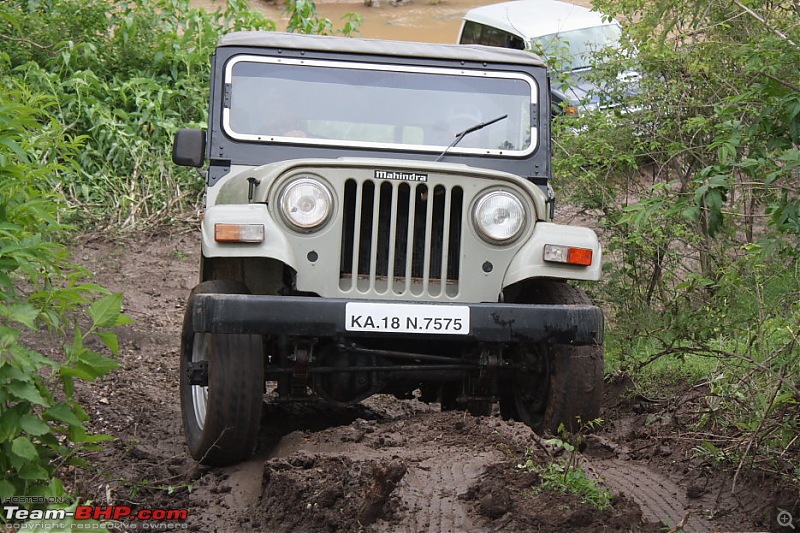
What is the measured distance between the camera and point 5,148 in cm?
441

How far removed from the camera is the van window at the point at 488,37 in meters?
14.2

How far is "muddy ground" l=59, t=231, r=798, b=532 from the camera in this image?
4.09 m

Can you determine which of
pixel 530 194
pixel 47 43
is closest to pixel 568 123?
pixel 530 194

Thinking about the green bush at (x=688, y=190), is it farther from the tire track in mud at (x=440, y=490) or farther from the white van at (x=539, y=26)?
the white van at (x=539, y=26)

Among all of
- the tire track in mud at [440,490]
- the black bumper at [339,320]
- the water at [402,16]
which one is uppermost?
the water at [402,16]

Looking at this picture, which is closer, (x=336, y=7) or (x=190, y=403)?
(x=190, y=403)

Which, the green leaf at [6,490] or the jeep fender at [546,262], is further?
the jeep fender at [546,262]

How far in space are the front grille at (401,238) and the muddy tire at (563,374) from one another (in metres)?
0.50

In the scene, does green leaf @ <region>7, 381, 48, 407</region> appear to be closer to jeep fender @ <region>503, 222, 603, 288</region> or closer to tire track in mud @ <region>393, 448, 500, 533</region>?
tire track in mud @ <region>393, 448, 500, 533</region>

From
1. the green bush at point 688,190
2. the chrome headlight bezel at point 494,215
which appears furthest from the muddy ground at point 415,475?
the chrome headlight bezel at point 494,215

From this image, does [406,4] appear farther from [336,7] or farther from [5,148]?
[5,148]

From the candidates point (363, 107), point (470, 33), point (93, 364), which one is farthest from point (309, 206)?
point (470, 33)

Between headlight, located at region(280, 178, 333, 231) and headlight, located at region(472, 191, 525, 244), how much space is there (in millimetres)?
677

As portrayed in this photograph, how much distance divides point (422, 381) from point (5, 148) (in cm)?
209
